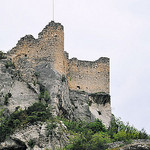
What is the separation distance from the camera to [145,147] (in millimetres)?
31297

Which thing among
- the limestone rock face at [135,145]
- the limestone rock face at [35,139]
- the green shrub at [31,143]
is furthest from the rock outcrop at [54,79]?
the limestone rock face at [135,145]

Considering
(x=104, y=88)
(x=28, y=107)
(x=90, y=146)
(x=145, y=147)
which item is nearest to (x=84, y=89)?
(x=104, y=88)

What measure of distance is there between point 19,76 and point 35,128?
7.67 m

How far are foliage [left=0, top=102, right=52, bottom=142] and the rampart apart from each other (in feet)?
18.0

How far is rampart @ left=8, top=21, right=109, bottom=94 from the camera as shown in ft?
142

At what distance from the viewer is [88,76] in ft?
152

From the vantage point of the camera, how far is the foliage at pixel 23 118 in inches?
1412

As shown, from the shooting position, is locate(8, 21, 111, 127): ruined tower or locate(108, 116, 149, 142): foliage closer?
locate(108, 116, 149, 142): foliage

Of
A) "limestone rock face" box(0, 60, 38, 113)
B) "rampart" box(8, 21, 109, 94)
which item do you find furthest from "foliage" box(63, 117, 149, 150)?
"rampart" box(8, 21, 109, 94)

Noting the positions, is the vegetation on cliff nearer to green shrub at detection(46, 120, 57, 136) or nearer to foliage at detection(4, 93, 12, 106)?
green shrub at detection(46, 120, 57, 136)

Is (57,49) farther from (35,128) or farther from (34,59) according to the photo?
(35,128)

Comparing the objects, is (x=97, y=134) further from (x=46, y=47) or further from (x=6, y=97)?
(x=46, y=47)

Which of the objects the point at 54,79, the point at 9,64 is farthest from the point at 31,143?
the point at 9,64

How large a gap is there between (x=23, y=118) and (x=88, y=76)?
11.0 metres
